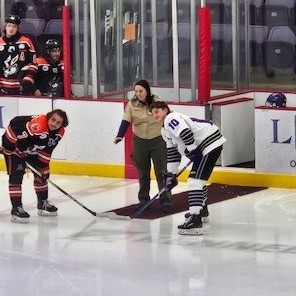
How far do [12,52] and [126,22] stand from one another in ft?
4.42

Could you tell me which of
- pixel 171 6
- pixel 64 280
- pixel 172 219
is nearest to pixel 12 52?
pixel 171 6

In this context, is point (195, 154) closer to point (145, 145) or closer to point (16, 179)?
point (145, 145)

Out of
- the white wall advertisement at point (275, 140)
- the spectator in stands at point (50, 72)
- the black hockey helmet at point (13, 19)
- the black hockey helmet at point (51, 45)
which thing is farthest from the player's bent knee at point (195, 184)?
the black hockey helmet at point (13, 19)

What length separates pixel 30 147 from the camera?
11.5 meters

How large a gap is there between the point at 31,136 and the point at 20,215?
694 mm

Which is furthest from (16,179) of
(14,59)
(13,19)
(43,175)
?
(13,19)

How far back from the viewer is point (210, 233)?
36.2 ft

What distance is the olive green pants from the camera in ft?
39.6

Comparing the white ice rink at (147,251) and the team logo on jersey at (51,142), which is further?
the team logo on jersey at (51,142)

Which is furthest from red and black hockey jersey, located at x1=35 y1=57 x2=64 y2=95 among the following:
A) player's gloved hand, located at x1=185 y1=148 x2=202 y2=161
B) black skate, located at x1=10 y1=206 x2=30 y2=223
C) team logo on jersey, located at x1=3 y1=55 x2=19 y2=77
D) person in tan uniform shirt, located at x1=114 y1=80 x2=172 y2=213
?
player's gloved hand, located at x1=185 y1=148 x2=202 y2=161

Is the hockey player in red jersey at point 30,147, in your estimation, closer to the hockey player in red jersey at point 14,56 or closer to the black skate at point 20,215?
the black skate at point 20,215

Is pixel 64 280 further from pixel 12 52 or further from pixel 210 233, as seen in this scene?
pixel 12 52

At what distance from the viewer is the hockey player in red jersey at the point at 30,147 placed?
448 inches

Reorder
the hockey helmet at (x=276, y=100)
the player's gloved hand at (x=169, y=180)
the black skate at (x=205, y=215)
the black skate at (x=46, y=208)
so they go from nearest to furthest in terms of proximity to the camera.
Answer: the player's gloved hand at (x=169, y=180)
the black skate at (x=205, y=215)
the black skate at (x=46, y=208)
the hockey helmet at (x=276, y=100)
